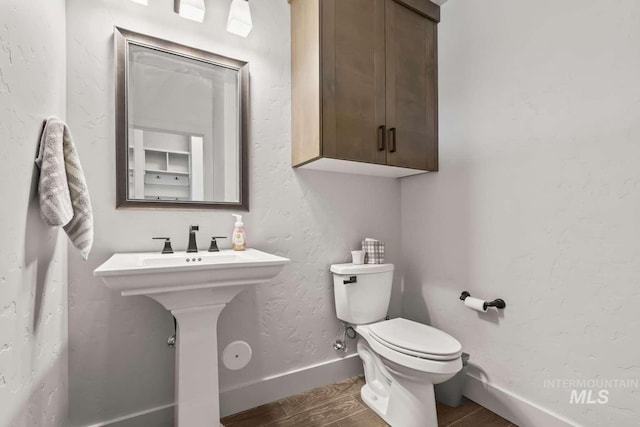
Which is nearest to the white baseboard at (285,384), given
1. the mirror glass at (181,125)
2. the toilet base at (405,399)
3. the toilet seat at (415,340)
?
the toilet base at (405,399)

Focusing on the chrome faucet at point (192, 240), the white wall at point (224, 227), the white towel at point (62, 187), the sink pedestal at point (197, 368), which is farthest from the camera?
the chrome faucet at point (192, 240)

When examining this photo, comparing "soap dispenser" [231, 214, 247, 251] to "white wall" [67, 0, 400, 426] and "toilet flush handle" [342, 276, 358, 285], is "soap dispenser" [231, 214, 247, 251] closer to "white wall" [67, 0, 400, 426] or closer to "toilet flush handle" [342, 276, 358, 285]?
"white wall" [67, 0, 400, 426]

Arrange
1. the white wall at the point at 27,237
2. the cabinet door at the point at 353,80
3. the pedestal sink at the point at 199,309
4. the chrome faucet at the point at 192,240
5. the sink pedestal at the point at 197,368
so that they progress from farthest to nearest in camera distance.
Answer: the cabinet door at the point at 353,80, the chrome faucet at the point at 192,240, the sink pedestal at the point at 197,368, the pedestal sink at the point at 199,309, the white wall at the point at 27,237

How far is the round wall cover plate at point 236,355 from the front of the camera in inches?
56.9

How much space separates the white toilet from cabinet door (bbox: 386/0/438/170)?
0.73 meters

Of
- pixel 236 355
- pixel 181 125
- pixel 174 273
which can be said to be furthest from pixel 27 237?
pixel 236 355

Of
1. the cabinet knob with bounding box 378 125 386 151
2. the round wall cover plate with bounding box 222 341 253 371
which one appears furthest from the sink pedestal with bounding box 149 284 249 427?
the cabinet knob with bounding box 378 125 386 151

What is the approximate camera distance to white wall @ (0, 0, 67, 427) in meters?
0.70

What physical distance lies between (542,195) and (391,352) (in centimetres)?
103

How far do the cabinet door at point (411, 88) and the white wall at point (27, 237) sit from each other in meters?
1.49

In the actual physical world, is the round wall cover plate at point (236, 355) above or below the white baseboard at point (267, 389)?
above

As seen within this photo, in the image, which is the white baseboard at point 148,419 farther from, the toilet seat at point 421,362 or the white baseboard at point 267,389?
the toilet seat at point 421,362

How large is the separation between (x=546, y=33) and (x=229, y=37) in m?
1.56

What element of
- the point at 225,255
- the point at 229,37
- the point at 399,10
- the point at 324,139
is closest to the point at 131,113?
the point at 229,37
